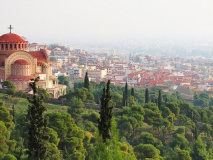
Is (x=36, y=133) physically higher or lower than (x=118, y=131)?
higher

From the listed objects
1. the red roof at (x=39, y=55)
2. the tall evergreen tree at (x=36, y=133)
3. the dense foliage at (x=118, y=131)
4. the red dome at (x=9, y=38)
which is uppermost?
the red dome at (x=9, y=38)

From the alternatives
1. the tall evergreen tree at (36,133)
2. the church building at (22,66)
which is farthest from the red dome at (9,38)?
the tall evergreen tree at (36,133)

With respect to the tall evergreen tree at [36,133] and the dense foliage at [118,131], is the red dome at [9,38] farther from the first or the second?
the tall evergreen tree at [36,133]

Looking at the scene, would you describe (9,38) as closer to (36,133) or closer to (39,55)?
(39,55)

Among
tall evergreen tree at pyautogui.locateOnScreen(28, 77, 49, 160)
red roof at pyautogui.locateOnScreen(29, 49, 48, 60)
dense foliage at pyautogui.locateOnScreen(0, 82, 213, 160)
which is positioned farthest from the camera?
red roof at pyautogui.locateOnScreen(29, 49, 48, 60)

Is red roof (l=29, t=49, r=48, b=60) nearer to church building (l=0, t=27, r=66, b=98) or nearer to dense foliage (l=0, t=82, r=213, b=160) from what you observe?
church building (l=0, t=27, r=66, b=98)

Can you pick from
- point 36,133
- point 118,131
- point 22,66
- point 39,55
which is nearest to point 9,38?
point 39,55

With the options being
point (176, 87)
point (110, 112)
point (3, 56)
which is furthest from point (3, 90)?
point (176, 87)

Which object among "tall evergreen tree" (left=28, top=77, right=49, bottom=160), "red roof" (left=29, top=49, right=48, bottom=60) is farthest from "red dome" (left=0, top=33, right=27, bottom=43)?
"tall evergreen tree" (left=28, top=77, right=49, bottom=160)
